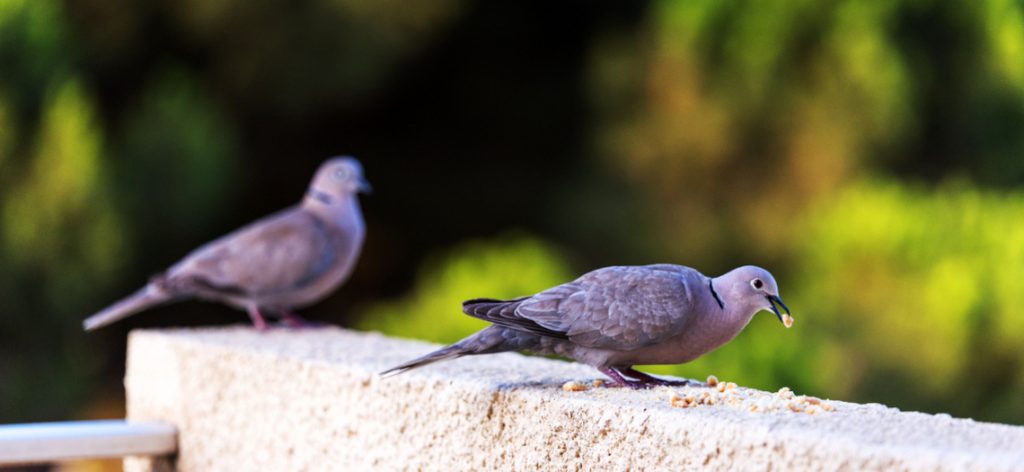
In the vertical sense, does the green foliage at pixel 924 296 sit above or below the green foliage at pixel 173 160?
below

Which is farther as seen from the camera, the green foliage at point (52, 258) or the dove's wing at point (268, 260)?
the green foliage at point (52, 258)

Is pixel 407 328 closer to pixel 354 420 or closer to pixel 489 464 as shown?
pixel 354 420

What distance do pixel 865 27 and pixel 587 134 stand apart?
A: 1784mm

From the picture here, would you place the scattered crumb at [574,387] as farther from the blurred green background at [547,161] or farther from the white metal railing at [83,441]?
the blurred green background at [547,161]

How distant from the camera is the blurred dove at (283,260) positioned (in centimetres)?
262

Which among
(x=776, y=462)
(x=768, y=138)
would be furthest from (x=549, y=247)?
(x=776, y=462)

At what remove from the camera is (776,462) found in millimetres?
1361

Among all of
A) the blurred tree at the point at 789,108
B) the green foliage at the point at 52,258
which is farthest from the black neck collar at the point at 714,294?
the blurred tree at the point at 789,108

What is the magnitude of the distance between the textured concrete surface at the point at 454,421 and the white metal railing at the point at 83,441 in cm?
5

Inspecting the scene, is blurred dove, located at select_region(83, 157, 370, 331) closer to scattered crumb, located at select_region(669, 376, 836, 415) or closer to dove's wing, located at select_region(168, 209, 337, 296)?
dove's wing, located at select_region(168, 209, 337, 296)

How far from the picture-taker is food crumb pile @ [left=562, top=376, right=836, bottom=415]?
152 centimetres

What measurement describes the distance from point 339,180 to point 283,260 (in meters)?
0.22

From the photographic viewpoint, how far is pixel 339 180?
270cm

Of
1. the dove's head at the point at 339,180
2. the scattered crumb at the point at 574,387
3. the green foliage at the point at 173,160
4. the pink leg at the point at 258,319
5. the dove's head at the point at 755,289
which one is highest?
the green foliage at the point at 173,160
